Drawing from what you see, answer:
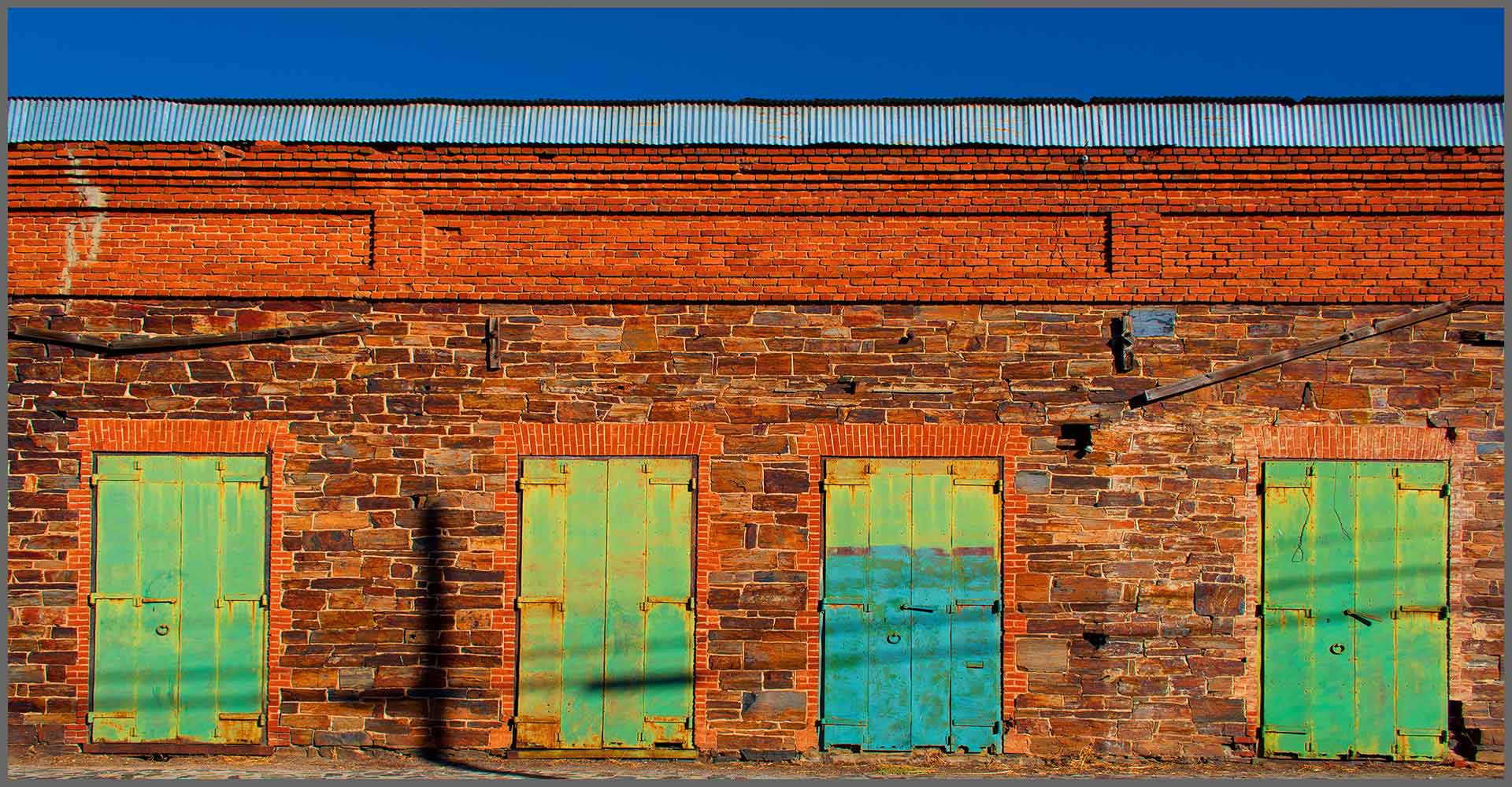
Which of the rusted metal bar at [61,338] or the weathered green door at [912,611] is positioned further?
the rusted metal bar at [61,338]

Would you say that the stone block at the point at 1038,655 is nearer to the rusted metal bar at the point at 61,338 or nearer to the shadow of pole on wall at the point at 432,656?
the shadow of pole on wall at the point at 432,656

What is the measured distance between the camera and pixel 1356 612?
8930 millimetres

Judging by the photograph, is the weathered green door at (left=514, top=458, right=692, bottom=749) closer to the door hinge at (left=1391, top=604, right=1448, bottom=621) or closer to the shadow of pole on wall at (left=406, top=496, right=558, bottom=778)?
the shadow of pole on wall at (left=406, top=496, right=558, bottom=778)

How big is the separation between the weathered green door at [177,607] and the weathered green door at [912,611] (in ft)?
13.6

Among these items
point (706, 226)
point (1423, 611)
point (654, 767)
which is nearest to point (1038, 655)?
point (1423, 611)

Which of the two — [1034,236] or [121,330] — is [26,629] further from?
[1034,236]

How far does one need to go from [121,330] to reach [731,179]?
460cm

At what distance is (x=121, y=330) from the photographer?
920 cm

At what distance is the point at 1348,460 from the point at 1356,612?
1.08m

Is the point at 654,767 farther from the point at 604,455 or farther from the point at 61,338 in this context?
the point at 61,338

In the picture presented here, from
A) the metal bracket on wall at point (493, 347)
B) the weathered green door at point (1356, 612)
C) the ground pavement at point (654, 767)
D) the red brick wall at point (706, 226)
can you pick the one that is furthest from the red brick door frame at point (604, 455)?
the weathered green door at point (1356, 612)

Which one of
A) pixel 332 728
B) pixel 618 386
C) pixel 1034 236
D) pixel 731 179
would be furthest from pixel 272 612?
pixel 1034 236

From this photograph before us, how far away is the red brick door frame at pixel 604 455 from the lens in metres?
9.02

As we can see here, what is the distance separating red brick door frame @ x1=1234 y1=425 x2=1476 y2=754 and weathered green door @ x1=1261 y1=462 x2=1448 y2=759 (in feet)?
0.20
